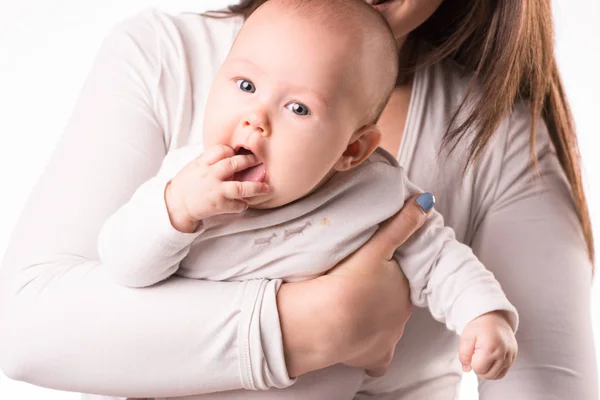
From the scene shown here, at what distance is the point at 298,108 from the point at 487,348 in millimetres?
364

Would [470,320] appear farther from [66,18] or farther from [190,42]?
[66,18]

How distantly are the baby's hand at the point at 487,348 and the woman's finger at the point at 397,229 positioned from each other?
0.15 metres

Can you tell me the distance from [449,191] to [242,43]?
50cm

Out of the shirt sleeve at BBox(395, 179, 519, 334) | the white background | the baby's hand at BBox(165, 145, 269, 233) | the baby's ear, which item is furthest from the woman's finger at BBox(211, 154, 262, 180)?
the white background

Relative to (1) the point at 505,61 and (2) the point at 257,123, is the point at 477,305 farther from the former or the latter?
(1) the point at 505,61

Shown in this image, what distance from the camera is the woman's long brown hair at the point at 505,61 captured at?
152 cm

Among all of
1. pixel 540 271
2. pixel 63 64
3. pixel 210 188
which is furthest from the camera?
pixel 63 64

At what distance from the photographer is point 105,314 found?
1189 millimetres

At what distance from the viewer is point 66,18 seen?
8.89 feet

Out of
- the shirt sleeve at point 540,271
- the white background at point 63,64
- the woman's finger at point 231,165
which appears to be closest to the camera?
the woman's finger at point 231,165

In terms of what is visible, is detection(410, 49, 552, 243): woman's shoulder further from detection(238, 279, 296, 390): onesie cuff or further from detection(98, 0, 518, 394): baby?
detection(238, 279, 296, 390): onesie cuff

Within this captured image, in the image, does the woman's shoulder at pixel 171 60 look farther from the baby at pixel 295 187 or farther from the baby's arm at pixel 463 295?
the baby's arm at pixel 463 295

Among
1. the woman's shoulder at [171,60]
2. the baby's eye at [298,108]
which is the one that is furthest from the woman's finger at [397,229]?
the woman's shoulder at [171,60]

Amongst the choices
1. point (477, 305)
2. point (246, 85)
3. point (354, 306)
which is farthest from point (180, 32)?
point (477, 305)
